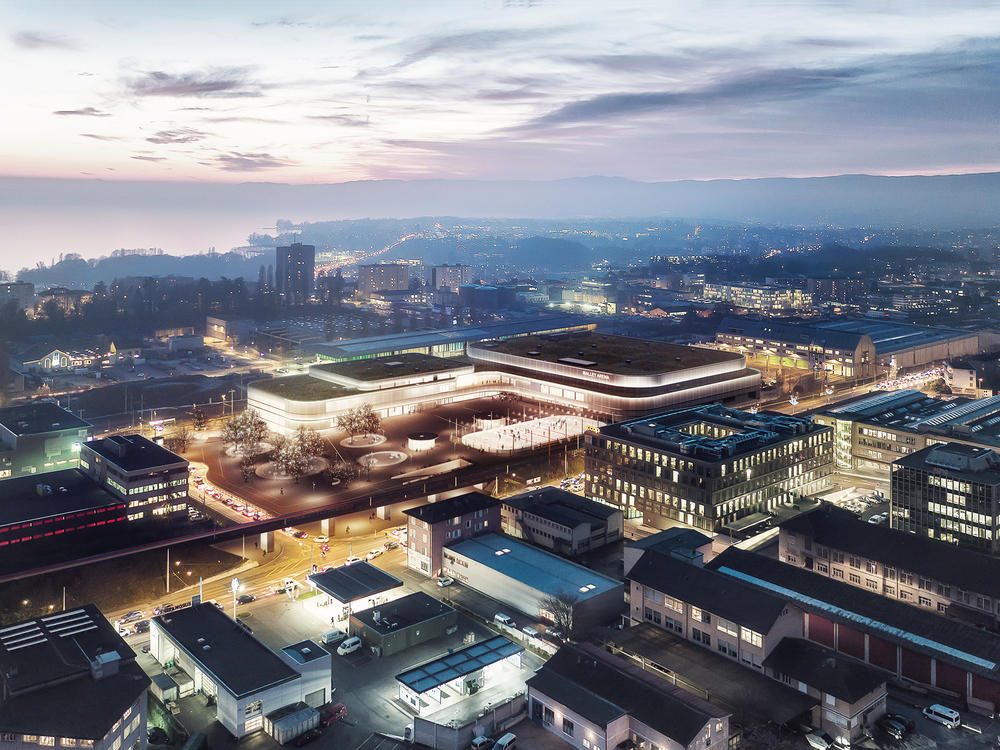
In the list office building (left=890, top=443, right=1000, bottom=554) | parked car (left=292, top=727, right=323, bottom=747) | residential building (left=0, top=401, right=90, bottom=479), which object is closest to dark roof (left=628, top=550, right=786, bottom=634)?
parked car (left=292, top=727, right=323, bottom=747)

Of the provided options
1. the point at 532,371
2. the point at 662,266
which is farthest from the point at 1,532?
the point at 662,266

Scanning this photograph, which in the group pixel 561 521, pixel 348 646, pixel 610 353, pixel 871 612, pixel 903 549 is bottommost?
pixel 348 646

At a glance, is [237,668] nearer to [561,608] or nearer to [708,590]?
[561,608]

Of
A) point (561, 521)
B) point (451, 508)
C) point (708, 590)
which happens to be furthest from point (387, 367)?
point (708, 590)

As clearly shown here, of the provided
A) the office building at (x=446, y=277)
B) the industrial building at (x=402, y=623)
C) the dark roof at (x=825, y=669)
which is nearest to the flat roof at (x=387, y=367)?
the industrial building at (x=402, y=623)

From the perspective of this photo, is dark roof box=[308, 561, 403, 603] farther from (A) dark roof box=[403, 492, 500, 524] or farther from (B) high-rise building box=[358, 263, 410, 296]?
(B) high-rise building box=[358, 263, 410, 296]
